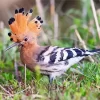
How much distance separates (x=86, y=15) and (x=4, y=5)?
7.28 feet

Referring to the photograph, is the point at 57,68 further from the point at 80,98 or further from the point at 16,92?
the point at 80,98

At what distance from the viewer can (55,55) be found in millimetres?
4797

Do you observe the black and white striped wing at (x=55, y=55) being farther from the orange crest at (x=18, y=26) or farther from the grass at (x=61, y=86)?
the orange crest at (x=18, y=26)

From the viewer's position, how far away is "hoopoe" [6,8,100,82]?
4754 millimetres

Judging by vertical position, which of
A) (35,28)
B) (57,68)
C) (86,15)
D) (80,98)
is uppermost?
(86,15)

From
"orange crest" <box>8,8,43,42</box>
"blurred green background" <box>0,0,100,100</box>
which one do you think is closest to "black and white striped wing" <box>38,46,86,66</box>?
"blurred green background" <box>0,0,100,100</box>

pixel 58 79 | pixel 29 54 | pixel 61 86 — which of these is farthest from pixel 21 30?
pixel 61 86

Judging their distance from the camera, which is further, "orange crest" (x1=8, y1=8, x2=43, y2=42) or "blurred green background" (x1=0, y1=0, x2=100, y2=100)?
"orange crest" (x1=8, y1=8, x2=43, y2=42)

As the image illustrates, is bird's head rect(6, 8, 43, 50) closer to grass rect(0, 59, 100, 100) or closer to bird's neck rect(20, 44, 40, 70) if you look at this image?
bird's neck rect(20, 44, 40, 70)

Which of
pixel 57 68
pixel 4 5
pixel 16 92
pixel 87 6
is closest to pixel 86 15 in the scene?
pixel 87 6

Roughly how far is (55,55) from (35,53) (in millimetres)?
235

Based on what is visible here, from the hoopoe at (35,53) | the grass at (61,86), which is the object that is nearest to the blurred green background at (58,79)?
the grass at (61,86)

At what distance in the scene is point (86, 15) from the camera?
7410 mm

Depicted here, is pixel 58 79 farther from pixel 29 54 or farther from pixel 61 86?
pixel 61 86
